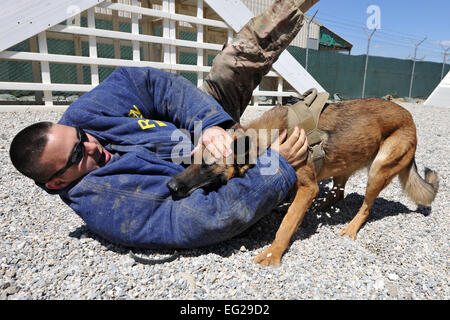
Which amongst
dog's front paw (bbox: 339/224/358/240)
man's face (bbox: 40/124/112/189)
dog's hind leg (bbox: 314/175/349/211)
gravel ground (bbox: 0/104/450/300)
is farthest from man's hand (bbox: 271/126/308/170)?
man's face (bbox: 40/124/112/189)

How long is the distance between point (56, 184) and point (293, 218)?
6.38 ft

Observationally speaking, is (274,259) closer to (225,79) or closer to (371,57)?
(225,79)

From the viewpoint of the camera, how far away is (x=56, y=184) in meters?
2.44

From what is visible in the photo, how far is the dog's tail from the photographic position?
11.7 ft

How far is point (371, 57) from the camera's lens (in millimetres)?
20094

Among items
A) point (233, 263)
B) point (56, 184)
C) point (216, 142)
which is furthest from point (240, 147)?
point (56, 184)

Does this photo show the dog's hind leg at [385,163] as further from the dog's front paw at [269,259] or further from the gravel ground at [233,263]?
the dog's front paw at [269,259]

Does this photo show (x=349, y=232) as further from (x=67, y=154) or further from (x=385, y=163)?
(x=67, y=154)

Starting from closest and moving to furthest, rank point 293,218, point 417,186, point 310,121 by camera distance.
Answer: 1. point 293,218
2. point 310,121
3. point 417,186

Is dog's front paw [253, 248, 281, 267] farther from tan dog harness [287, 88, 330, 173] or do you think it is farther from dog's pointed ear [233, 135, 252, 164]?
tan dog harness [287, 88, 330, 173]

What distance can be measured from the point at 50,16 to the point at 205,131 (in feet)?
17.8

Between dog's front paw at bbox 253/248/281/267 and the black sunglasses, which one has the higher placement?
the black sunglasses

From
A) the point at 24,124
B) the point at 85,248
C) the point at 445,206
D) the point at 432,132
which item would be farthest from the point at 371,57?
the point at 85,248

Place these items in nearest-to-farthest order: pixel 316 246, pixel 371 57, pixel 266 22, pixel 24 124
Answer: pixel 316 246 → pixel 266 22 → pixel 24 124 → pixel 371 57
